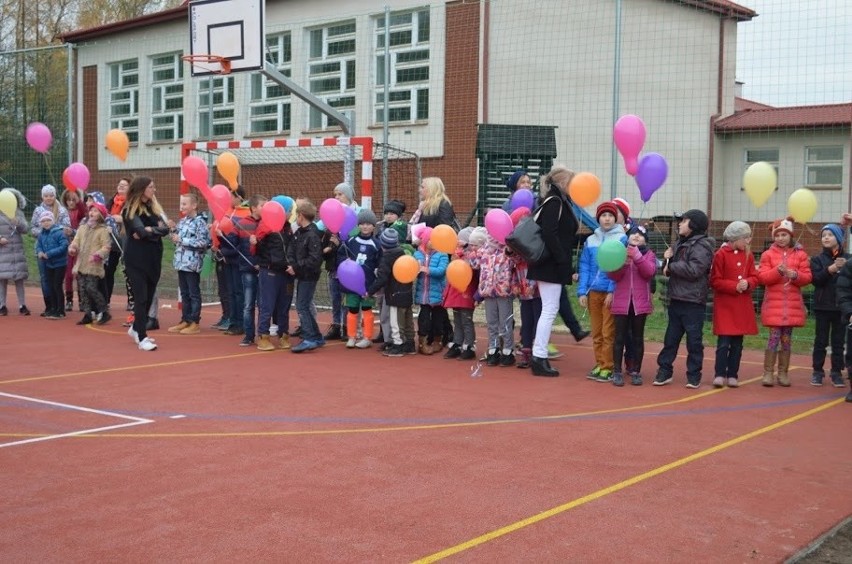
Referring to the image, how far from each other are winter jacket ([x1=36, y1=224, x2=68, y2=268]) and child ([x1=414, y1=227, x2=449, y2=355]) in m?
5.87

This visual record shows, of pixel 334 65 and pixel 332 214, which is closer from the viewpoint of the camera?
pixel 332 214

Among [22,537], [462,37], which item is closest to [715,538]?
[22,537]

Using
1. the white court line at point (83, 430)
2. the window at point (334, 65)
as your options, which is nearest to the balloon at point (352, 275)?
the white court line at point (83, 430)

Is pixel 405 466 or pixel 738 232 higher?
pixel 738 232

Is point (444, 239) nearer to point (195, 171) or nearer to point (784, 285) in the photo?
point (784, 285)

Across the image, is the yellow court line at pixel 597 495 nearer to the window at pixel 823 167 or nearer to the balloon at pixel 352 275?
the balloon at pixel 352 275

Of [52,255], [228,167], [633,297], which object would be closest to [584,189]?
[633,297]

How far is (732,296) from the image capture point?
28.4 ft

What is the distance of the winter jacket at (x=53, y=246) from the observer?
1342 centimetres

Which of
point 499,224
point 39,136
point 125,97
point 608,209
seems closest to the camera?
point 608,209

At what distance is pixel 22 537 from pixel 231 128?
61.6 feet

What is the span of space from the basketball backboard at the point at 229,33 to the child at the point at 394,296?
5426 millimetres

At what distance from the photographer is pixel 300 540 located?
4363 mm

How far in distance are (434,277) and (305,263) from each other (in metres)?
1.44
